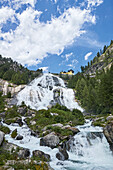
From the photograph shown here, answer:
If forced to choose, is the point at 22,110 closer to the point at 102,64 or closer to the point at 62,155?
the point at 62,155

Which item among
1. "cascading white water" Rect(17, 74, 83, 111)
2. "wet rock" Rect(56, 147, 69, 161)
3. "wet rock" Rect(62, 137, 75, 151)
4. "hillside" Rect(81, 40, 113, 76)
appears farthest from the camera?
"hillside" Rect(81, 40, 113, 76)

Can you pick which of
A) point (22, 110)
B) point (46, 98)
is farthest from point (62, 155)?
point (46, 98)

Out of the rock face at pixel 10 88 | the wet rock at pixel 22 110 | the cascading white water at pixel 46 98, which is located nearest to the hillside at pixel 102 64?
the cascading white water at pixel 46 98

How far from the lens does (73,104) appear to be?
60344 mm

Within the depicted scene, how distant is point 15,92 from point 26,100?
11929mm

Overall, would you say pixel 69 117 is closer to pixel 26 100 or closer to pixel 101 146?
pixel 101 146

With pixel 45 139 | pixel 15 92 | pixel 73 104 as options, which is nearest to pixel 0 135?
pixel 45 139

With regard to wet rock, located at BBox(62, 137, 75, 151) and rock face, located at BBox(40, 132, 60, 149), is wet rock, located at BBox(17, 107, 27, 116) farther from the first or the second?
wet rock, located at BBox(62, 137, 75, 151)

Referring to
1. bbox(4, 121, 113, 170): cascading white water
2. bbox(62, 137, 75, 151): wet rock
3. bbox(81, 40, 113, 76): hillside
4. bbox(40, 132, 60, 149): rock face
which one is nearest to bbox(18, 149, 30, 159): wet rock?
bbox(4, 121, 113, 170): cascading white water

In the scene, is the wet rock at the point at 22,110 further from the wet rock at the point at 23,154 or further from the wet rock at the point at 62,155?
the wet rock at the point at 62,155

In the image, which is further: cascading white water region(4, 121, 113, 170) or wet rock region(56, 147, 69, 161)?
wet rock region(56, 147, 69, 161)

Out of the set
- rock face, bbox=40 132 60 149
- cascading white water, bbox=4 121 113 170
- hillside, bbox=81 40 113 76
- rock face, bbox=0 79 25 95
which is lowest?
cascading white water, bbox=4 121 113 170

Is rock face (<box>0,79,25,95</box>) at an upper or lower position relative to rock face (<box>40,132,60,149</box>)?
upper

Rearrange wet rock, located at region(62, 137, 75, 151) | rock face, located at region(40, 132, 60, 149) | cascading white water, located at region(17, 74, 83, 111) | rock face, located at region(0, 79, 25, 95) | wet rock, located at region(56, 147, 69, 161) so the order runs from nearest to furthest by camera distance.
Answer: wet rock, located at region(56, 147, 69, 161)
rock face, located at region(40, 132, 60, 149)
wet rock, located at region(62, 137, 75, 151)
cascading white water, located at region(17, 74, 83, 111)
rock face, located at region(0, 79, 25, 95)
